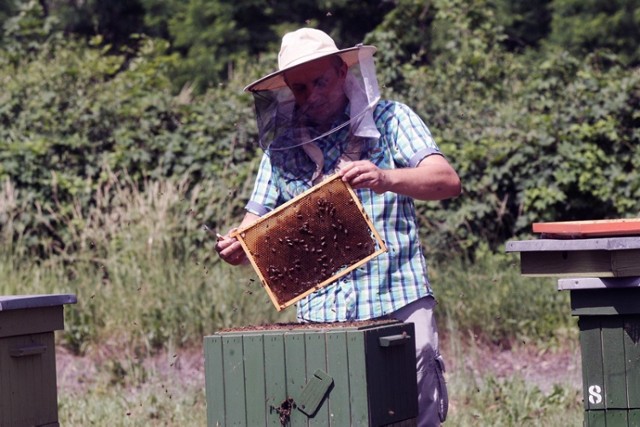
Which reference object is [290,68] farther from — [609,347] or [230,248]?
[609,347]

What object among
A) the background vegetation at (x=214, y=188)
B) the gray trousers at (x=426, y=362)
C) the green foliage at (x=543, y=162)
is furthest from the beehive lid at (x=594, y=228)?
the green foliage at (x=543, y=162)

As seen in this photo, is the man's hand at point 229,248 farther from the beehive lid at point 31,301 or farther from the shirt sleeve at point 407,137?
the beehive lid at point 31,301

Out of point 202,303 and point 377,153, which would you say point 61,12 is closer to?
point 202,303

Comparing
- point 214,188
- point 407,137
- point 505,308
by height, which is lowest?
point 505,308

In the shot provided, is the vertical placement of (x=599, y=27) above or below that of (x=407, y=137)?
above

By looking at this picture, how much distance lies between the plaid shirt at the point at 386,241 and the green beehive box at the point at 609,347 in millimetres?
525

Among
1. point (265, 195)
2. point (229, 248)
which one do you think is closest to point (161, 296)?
point (265, 195)

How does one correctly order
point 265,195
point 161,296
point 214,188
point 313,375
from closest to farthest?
point 313,375, point 265,195, point 161,296, point 214,188

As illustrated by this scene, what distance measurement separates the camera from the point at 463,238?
7996mm

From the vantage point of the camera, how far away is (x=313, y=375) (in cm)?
287

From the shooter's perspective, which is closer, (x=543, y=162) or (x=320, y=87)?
(x=320, y=87)

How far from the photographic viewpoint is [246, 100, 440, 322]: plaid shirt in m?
3.27

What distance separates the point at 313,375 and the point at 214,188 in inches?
211

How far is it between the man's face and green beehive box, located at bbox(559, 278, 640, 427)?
922mm
